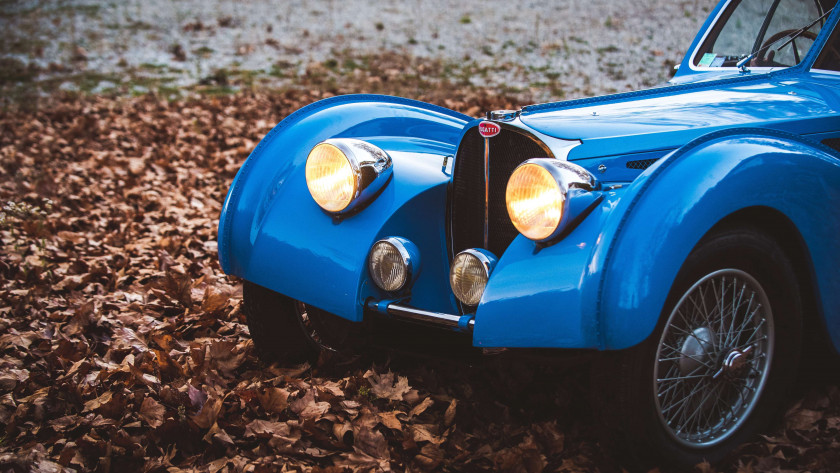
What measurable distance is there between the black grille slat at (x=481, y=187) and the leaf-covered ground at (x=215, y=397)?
515 millimetres

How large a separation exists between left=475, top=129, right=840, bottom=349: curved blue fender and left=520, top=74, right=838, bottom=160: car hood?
0.27 metres

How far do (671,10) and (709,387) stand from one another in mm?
13219

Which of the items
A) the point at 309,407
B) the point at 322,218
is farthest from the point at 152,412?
the point at 322,218

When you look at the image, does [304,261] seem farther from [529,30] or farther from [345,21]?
[345,21]

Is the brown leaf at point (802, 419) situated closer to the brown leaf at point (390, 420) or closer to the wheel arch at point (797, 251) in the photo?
the wheel arch at point (797, 251)

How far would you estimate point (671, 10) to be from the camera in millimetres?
13789

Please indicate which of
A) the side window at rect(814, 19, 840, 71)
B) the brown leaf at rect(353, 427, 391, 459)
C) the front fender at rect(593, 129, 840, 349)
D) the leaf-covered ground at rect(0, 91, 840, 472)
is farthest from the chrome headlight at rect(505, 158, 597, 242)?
the side window at rect(814, 19, 840, 71)

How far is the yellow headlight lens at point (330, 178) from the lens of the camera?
263 cm

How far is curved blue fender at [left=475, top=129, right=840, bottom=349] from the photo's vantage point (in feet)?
6.40

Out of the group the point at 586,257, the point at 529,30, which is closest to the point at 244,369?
the point at 586,257

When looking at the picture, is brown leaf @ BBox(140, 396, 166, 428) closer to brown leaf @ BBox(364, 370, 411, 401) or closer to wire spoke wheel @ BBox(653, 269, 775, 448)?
brown leaf @ BBox(364, 370, 411, 401)

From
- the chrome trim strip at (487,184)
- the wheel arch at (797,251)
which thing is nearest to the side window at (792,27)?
the wheel arch at (797,251)

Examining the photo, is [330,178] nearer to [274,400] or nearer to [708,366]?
[274,400]

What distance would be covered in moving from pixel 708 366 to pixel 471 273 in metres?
0.86
